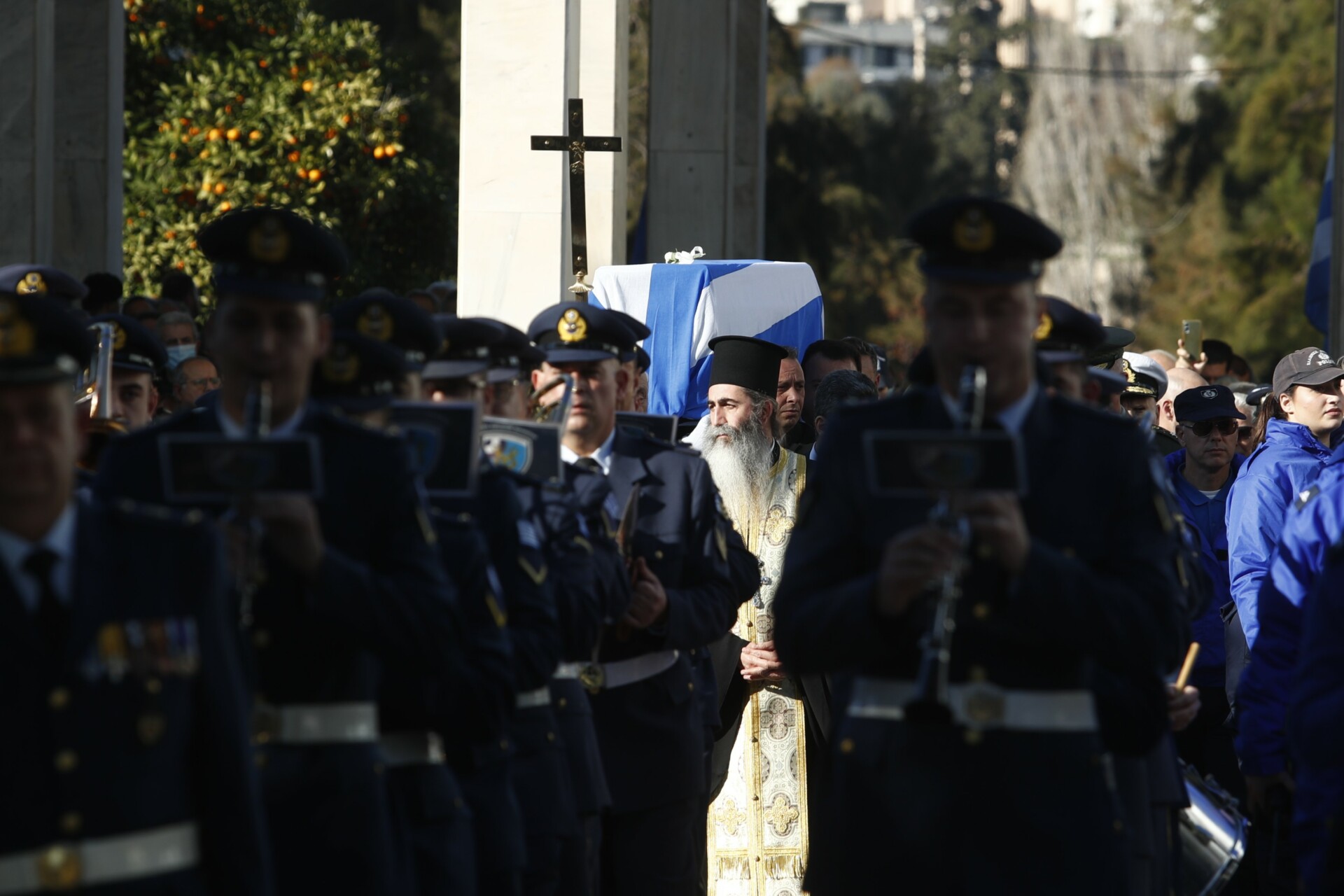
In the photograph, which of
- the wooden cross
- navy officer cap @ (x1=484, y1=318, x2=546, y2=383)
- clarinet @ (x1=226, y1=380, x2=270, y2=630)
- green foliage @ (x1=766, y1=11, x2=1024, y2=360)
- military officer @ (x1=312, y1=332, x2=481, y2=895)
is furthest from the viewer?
green foliage @ (x1=766, y1=11, x2=1024, y2=360)

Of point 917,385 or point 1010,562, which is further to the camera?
point 917,385

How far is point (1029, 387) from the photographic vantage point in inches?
182

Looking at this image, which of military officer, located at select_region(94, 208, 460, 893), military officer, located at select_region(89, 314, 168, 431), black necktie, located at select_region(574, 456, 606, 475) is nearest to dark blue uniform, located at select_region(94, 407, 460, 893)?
military officer, located at select_region(94, 208, 460, 893)

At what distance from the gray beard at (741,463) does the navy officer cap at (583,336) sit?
2.28 m

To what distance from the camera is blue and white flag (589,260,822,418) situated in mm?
13016

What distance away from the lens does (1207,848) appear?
23.1ft

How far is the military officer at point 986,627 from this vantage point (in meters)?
4.42

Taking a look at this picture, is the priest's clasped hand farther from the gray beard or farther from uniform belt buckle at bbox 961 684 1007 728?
uniform belt buckle at bbox 961 684 1007 728

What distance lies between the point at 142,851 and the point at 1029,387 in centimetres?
200

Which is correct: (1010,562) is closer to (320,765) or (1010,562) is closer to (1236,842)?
(320,765)

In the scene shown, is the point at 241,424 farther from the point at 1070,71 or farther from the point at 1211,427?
the point at 1070,71

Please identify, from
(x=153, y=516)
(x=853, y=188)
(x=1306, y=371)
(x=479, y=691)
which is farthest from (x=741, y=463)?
(x=853, y=188)

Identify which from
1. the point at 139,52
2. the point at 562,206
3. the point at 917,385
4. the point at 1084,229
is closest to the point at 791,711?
the point at 562,206

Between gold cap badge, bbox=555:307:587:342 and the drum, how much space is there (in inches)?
93.7
